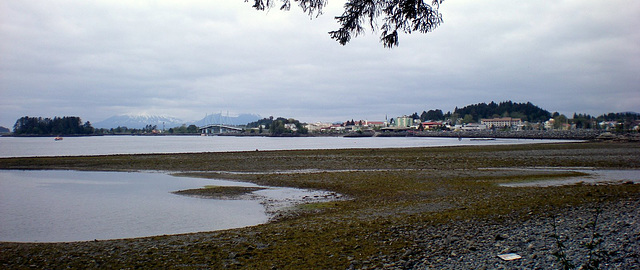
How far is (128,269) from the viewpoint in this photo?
6.79m

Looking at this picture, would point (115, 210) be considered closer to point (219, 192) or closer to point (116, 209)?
point (116, 209)

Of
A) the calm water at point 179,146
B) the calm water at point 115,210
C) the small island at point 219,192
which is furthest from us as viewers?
the calm water at point 179,146

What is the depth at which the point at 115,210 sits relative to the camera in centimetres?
1480

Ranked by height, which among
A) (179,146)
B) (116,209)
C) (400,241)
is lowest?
(179,146)

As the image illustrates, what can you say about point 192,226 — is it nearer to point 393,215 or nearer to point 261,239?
point 261,239

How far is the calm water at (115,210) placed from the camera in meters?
11.3

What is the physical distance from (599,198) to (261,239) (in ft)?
27.6

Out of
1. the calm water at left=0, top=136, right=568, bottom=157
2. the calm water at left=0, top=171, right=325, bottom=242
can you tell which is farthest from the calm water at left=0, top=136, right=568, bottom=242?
the calm water at left=0, top=136, right=568, bottom=157

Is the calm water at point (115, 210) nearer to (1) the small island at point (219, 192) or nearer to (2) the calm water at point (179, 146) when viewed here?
(1) the small island at point (219, 192)

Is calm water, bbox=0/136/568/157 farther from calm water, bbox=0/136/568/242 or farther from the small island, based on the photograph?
the small island

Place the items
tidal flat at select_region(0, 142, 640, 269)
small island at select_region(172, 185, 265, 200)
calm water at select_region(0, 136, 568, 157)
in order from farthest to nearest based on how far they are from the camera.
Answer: calm water at select_region(0, 136, 568, 157), small island at select_region(172, 185, 265, 200), tidal flat at select_region(0, 142, 640, 269)

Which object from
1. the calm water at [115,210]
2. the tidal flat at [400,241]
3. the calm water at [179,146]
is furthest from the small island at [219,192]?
the calm water at [179,146]

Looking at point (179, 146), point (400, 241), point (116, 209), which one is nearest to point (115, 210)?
point (116, 209)

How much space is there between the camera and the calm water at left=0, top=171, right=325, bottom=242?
11274 millimetres
